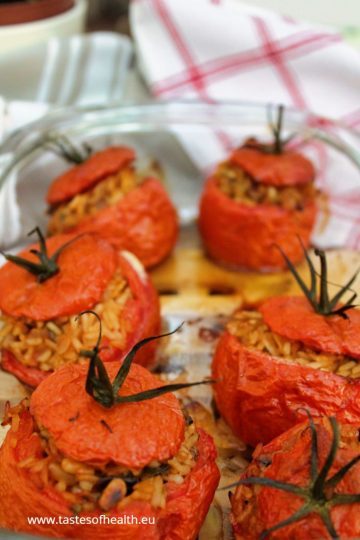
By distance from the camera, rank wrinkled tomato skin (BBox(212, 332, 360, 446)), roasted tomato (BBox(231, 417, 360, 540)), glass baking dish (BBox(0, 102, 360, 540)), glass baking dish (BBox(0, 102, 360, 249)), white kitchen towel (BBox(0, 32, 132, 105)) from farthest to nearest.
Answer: white kitchen towel (BBox(0, 32, 132, 105)), glass baking dish (BBox(0, 102, 360, 249)), glass baking dish (BBox(0, 102, 360, 540)), wrinkled tomato skin (BBox(212, 332, 360, 446)), roasted tomato (BBox(231, 417, 360, 540))

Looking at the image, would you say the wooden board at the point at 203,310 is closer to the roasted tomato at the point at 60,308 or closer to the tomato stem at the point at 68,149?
the roasted tomato at the point at 60,308

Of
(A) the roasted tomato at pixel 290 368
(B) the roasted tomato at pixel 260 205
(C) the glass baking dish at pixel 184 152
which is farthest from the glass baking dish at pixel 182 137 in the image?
(A) the roasted tomato at pixel 290 368

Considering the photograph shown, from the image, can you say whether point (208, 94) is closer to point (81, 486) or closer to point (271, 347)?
point (271, 347)

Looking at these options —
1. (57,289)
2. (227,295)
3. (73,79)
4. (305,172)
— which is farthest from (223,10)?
(57,289)

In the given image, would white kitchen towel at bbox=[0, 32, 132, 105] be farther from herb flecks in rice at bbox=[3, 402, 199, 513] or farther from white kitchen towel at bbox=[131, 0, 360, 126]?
herb flecks in rice at bbox=[3, 402, 199, 513]

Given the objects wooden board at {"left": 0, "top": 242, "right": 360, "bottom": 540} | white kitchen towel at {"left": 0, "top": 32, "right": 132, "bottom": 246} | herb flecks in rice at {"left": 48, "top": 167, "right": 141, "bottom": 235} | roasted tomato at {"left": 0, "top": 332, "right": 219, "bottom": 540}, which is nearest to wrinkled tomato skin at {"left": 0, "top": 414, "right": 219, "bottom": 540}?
roasted tomato at {"left": 0, "top": 332, "right": 219, "bottom": 540}

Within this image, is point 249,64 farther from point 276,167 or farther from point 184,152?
point 276,167
